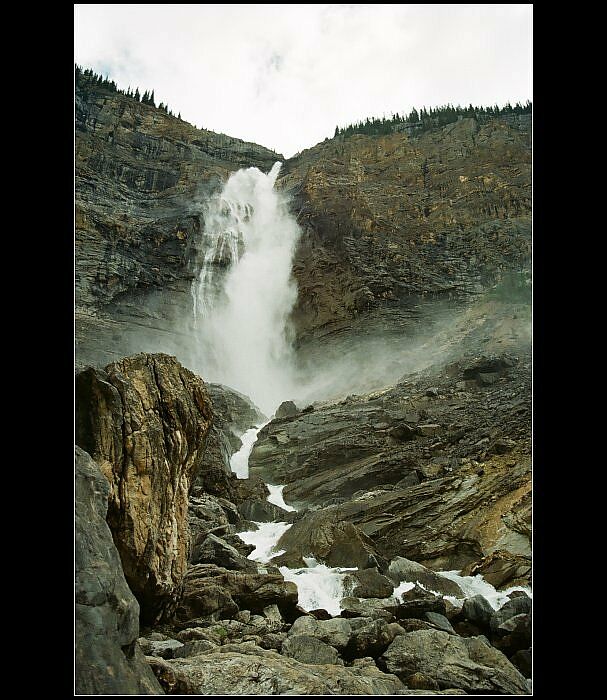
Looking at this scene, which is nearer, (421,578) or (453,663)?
(453,663)

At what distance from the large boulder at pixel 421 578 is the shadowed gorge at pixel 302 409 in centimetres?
8

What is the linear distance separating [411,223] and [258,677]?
47.4 m

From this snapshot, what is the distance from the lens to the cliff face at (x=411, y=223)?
1693 inches

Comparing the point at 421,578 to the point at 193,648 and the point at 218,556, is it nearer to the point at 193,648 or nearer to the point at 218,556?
the point at 218,556

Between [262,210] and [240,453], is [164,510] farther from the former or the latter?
[262,210]

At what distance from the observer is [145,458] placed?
25.8ft

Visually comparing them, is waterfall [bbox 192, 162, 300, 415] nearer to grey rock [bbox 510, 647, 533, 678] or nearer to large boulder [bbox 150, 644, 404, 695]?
grey rock [bbox 510, 647, 533, 678]

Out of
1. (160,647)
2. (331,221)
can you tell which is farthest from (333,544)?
(331,221)

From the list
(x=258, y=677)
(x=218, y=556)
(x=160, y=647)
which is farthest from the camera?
(x=218, y=556)

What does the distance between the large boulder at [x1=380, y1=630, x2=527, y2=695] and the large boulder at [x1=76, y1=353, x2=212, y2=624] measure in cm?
370

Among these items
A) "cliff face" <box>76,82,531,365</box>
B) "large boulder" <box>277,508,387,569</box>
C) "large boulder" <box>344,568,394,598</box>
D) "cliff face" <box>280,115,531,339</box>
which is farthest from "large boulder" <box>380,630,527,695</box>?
"cliff face" <box>280,115,531,339</box>

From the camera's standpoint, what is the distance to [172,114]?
6581 cm

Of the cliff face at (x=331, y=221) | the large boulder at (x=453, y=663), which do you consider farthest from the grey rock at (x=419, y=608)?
the cliff face at (x=331, y=221)
